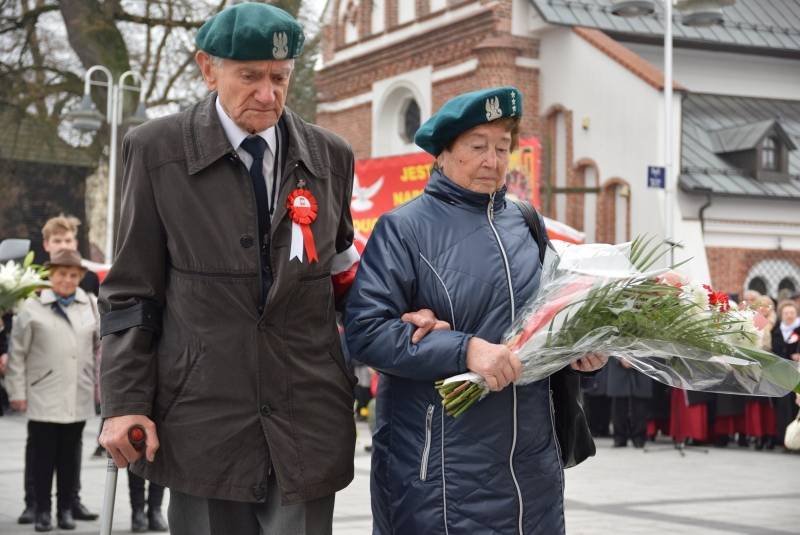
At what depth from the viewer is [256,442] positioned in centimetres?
380

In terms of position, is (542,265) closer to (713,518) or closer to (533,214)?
(533,214)

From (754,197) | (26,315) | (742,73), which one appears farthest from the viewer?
(742,73)

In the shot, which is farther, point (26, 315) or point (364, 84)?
point (364, 84)

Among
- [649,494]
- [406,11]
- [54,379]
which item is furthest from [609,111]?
[54,379]

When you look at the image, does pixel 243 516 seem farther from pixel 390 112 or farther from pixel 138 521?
pixel 390 112

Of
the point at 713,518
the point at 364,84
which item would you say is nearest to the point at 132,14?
the point at 364,84

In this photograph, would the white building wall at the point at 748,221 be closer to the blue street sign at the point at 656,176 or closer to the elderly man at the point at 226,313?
the blue street sign at the point at 656,176

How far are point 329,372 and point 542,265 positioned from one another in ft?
2.58

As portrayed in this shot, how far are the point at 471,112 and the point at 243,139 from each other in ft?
2.43

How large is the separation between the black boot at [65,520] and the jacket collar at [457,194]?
19.5 ft

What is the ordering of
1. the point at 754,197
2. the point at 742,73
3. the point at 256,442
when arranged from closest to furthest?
the point at 256,442
the point at 754,197
the point at 742,73

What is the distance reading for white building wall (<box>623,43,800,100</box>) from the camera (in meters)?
34.1

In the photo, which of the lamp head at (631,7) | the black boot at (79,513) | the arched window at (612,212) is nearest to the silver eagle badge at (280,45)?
the black boot at (79,513)

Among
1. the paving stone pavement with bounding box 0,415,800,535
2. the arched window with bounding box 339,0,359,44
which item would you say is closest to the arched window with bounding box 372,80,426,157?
the arched window with bounding box 339,0,359,44
